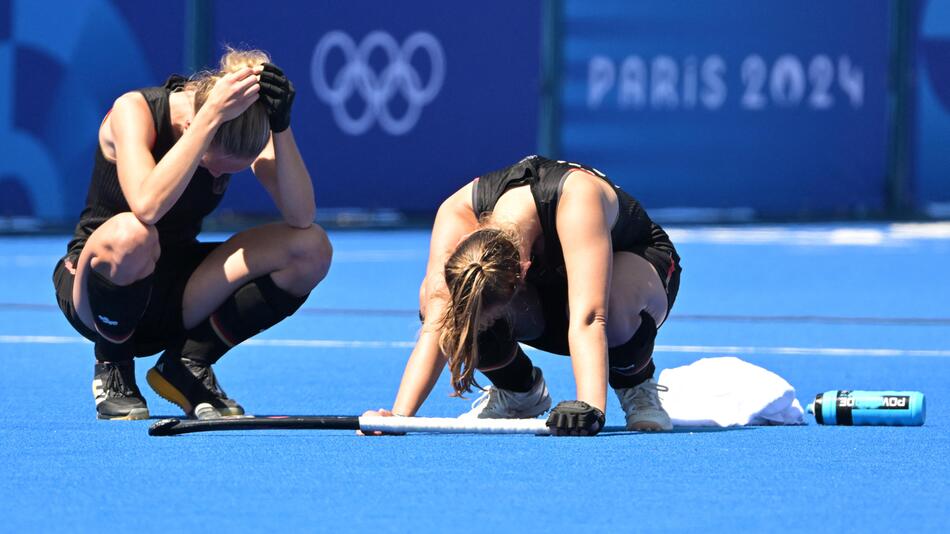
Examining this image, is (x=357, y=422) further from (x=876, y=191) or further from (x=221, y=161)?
(x=876, y=191)

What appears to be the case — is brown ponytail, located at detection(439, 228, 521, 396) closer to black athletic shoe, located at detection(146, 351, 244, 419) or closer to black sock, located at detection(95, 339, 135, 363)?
black athletic shoe, located at detection(146, 351, 244, 419)

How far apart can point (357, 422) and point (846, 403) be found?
1.44m

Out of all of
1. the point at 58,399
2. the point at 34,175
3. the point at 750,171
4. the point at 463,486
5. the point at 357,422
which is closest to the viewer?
the point at 463,486

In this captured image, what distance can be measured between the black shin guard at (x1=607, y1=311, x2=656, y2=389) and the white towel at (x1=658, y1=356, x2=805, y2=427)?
207 mm

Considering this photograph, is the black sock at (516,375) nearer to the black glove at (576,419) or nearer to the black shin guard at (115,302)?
the black glove at (576,419)

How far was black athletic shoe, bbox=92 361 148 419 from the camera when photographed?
17.1 feet

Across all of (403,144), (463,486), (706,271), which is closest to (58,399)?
(463,486)

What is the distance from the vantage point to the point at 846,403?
521 cm

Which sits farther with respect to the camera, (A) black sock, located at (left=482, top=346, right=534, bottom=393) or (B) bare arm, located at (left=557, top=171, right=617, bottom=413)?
(A) black sock, located at (left=482, top=346, right=534, bottom=393)

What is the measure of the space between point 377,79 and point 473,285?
10621mm

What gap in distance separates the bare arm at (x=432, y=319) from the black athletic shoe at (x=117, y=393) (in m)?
0.86

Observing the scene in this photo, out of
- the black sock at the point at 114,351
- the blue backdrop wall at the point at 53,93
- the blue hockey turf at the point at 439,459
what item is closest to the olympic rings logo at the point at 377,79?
the blue backdrop wall at the point at 53,93

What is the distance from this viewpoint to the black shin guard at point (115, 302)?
506 centimetres

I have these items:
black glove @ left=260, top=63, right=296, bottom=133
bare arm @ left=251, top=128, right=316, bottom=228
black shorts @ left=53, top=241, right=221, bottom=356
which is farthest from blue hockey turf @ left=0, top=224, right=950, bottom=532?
black glove @ left=260, top=63, right=296, bottom=133
